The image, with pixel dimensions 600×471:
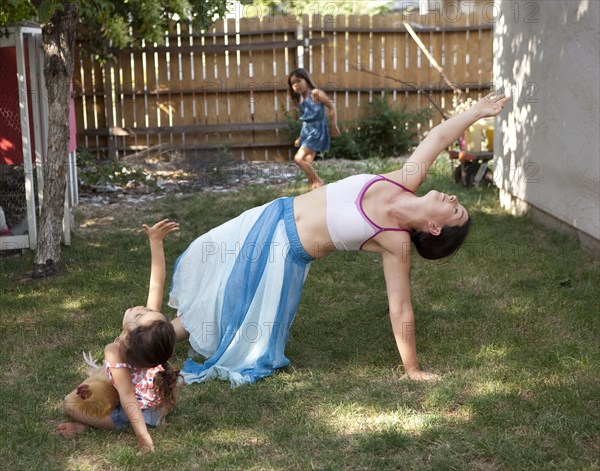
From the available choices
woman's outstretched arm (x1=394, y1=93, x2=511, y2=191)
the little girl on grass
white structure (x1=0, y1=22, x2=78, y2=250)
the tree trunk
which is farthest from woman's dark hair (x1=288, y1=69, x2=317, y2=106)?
the little girl on grass

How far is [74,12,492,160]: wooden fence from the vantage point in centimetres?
1320

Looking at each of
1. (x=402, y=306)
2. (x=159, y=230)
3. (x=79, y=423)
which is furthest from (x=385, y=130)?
(x=79, y=423)

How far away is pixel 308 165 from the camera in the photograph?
378 inches

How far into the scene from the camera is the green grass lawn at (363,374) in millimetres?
3334

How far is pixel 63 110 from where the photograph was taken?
6168mm

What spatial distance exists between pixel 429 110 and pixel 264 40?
9.50 ft

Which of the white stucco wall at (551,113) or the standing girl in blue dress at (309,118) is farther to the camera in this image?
the standing girl in blue dress at (309,118)

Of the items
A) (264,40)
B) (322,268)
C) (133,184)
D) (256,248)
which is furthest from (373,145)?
(256,248)

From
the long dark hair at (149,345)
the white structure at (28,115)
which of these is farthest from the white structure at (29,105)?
the long dark hair at (149,345)

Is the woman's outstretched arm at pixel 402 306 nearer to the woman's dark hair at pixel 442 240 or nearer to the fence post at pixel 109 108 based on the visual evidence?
the woman's dark hair at pixel 442 240

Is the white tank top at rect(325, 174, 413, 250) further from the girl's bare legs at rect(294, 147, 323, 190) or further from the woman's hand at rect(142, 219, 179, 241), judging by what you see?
the girl's bare legs at rect(294, 147, 323, 190)

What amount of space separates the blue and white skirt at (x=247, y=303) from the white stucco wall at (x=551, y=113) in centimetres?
307

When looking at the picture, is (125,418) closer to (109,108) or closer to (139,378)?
(139,378)

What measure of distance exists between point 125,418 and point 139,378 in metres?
0.18
